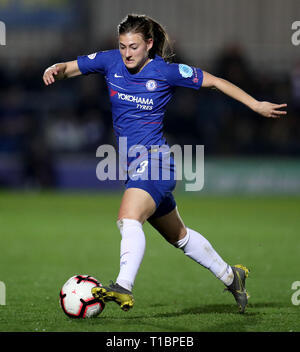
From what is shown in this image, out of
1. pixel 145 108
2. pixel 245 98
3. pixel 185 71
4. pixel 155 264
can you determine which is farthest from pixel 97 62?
pixel 155 264

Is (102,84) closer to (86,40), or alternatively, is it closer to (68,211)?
(86,40)

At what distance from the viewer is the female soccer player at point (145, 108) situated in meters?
5.15

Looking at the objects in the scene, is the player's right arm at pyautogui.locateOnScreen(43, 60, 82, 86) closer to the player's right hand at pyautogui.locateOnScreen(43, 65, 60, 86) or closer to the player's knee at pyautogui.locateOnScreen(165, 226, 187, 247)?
the player's right hand at pyautogui.locateOnScreen(43, 65, 60, 86)

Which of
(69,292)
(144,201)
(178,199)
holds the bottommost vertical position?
(178,199)

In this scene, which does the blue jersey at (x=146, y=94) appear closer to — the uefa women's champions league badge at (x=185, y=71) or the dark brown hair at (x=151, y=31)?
the uefa women's champions league badge at (x=185, y=71)

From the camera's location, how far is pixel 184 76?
5.40 m

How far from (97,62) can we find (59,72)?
30 cm

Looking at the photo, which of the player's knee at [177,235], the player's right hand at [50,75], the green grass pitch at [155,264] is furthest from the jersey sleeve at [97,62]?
the green grass pitch at [155,264]

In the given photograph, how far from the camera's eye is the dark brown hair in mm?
5371

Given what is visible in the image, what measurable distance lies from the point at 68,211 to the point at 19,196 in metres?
3.12

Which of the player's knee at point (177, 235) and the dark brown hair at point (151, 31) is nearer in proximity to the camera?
the dark brown hair at point (151, 31)

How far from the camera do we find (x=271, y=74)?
19.8 metres

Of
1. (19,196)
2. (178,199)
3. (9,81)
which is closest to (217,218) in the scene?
(178,199)

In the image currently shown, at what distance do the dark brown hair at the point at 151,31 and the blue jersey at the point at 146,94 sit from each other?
6.3 inches
